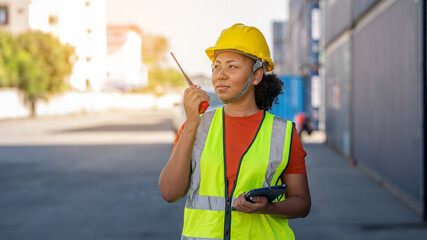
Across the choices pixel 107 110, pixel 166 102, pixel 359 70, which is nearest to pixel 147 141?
pixel 359 70

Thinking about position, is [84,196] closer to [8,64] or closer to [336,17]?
[336,17]

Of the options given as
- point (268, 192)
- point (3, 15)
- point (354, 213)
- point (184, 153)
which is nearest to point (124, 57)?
point (3, 15)

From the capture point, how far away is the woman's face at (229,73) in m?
2.59

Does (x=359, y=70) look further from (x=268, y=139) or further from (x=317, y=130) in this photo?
(x=317, y=130)

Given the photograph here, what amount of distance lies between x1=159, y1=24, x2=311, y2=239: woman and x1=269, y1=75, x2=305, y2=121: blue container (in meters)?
21.5

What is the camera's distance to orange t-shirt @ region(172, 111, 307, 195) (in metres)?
2.56

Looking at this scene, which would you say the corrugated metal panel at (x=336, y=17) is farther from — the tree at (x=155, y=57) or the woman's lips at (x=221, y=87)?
the tree at (x=155, y=57)

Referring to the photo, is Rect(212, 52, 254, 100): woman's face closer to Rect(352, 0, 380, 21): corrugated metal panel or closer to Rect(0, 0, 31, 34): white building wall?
Rect(352, 0, 380, 21): corrugated metal panel

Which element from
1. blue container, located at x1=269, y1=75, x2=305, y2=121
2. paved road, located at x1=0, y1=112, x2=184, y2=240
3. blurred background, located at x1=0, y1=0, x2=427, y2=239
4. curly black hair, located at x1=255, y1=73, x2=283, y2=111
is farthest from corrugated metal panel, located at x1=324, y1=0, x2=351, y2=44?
curly black hair, located at x1=255, y1=73, x2=283, y2=111

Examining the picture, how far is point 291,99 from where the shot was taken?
24859 millimetres

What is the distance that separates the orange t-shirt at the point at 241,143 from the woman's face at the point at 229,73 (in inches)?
5.4

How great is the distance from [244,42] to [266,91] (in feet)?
1.02

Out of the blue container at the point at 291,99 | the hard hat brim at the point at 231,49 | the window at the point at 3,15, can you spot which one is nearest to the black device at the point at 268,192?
the hard hat brim at the point at 231,49

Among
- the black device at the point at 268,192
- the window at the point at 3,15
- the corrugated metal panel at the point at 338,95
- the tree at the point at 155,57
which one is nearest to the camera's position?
the black device at the point at 268,192
